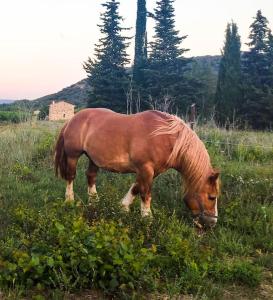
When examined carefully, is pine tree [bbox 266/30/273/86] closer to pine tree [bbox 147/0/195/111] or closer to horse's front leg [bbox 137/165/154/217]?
pine tree [bbox 147/0/195/111]

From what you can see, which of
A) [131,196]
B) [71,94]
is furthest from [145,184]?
[71,94]

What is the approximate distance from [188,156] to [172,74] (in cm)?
2620

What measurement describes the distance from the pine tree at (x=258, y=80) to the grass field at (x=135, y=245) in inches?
871

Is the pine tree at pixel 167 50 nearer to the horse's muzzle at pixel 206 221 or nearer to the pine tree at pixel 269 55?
the pine tree at pixel 269 55

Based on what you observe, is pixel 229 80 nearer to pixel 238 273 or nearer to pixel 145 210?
pixel 145 210

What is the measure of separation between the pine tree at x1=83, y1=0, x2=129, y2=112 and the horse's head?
79.9 feet

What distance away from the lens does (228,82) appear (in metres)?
29.7

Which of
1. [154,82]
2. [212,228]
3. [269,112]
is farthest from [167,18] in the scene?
[212,228]

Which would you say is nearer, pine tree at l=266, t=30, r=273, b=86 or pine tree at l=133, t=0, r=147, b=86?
pine tree at l=266, t=30, r=273, b=86

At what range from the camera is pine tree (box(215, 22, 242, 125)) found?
28703 mm

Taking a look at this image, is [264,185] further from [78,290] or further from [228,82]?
[228,82]

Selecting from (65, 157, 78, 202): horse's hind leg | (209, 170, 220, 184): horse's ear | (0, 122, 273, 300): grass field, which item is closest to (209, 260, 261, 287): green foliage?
(0, 122, 273, 300): grass field

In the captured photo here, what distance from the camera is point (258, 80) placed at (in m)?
30.9

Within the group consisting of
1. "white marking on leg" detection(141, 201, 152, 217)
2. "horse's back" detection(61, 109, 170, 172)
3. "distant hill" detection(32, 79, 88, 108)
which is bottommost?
"white marking on leg" detection(141, 201, 152, 217)
